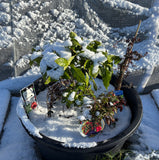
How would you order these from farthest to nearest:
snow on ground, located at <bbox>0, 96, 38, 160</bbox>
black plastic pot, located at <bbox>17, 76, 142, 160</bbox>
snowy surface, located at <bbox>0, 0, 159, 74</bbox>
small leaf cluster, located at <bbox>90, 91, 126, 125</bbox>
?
snowy surface, located at <bbox>0, 0, 159, 74</bbox> → snow on ground, located at <bbox>0, 96, 38, 160</bbox> → small leaf cluster, located at <bbox>90, 91, 126, 125</bbox> → black plastic pot, located at <bbox>17, 76, 142, 160</bbox>

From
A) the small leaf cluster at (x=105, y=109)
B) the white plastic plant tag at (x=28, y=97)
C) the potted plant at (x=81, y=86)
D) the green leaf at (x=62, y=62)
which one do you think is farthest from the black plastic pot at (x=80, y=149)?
the green leaf at (x=62, y=62)

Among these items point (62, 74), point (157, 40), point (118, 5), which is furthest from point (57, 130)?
point (157, 40)

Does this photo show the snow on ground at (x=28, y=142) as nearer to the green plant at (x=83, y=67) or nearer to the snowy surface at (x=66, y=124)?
the snowy surface at (x=66, y=124)

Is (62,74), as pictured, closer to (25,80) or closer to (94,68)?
(94,68)

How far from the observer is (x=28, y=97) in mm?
1298

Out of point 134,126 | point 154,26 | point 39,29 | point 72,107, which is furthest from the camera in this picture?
point 154,26

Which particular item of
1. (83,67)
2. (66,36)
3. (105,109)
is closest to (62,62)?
(83,67)

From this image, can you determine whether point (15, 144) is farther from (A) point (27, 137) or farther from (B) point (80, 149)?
(B) point (80, 149)

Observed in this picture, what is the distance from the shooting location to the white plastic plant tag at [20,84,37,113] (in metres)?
1.26

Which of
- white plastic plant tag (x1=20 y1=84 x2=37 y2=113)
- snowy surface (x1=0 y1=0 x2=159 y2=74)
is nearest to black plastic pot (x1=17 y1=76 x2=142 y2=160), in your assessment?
white plastic plant tag (x1=20 y1=84 x2=37 y2=113)

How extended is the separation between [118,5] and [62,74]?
3.74 ft

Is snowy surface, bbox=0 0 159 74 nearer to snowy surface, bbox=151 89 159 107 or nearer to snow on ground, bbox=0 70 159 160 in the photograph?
snowy surface, bbox=151 89 159 107

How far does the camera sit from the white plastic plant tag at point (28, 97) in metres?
1.26

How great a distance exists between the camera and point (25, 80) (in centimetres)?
182
